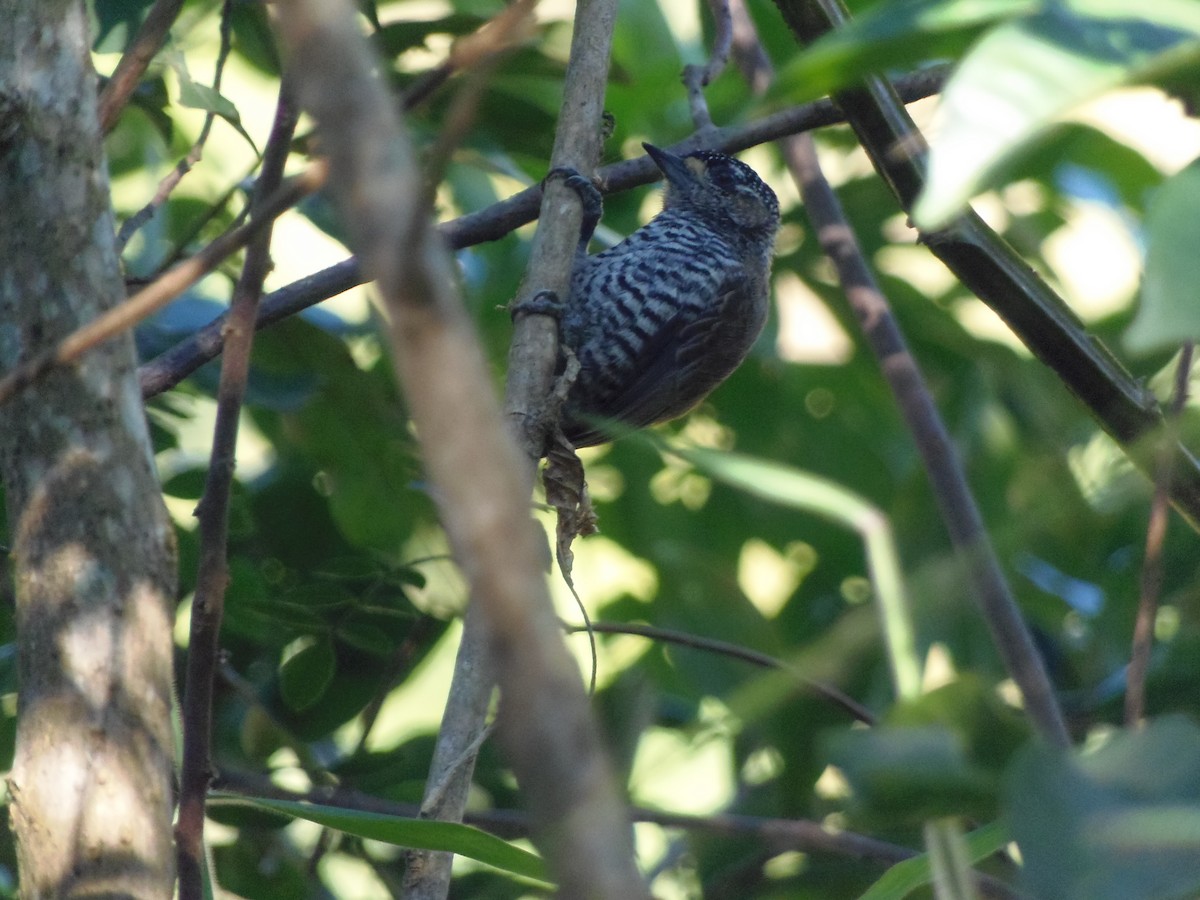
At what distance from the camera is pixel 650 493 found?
3.52 m

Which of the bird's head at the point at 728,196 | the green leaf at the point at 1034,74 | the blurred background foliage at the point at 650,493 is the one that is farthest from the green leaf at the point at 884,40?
the bird's head at the point at 728,196

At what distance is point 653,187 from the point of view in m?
4.34

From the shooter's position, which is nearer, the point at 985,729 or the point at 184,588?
the point at 985,729

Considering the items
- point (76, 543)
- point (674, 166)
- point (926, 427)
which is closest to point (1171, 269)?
point (76, 543)

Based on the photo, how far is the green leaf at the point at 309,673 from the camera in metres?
2.43

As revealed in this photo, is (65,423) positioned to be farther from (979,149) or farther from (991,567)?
(991,567)

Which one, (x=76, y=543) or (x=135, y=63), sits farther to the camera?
(x=135, y=63)

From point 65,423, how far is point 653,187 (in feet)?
10.1

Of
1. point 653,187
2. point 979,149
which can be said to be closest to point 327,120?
point 979,149

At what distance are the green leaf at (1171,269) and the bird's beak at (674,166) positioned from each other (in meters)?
2.02

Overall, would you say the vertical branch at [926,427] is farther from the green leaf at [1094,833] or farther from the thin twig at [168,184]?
the thin twig at [168,184]

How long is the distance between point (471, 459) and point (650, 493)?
291cm

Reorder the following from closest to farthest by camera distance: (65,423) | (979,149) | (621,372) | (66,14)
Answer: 1. (979,149)
2. (65,423)
3. (66,14)
4. (621,372)

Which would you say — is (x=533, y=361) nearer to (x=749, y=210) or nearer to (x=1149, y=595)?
(x=1149, y=595)
